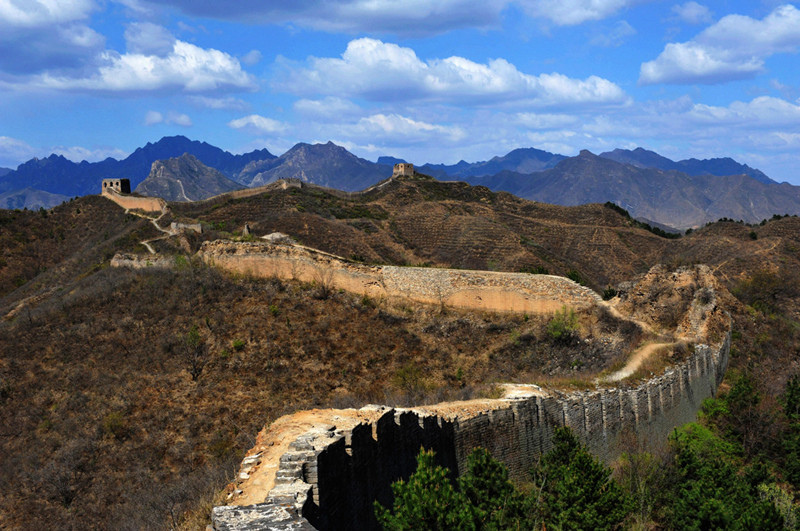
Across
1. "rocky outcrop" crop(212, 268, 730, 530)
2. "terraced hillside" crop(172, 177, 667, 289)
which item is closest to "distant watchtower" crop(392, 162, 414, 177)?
"terraced hillside" crop(172, 177, 667, 289)

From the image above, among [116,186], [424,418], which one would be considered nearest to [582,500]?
[424,418]

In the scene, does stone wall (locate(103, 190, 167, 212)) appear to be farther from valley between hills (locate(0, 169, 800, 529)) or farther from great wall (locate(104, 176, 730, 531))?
great wall (locate(104, 176, 730, 531))

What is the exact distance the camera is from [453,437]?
11.5 meters

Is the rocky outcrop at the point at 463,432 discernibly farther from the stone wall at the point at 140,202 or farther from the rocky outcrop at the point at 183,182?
the rocky outcrop at the point at 183,182

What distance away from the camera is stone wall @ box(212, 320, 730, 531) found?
7004 mm

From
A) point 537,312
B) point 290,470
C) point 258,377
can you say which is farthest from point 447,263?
point 290,470

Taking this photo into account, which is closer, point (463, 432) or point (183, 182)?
point (463, 432)

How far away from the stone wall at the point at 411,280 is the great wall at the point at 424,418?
0.12ft

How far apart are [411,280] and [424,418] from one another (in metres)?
12.8

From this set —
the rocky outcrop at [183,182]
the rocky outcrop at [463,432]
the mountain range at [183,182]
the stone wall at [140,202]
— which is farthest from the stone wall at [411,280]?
the rocky outcrop at [183,182]

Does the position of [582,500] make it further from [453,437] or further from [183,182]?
[183,182]

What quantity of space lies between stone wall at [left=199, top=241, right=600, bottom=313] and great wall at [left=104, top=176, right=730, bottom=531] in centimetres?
4

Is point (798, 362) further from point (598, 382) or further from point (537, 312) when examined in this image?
point (598, 382)

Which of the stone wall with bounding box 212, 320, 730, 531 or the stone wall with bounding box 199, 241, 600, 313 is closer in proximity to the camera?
the stone wall with bounding box 212, 320, 730, 531
